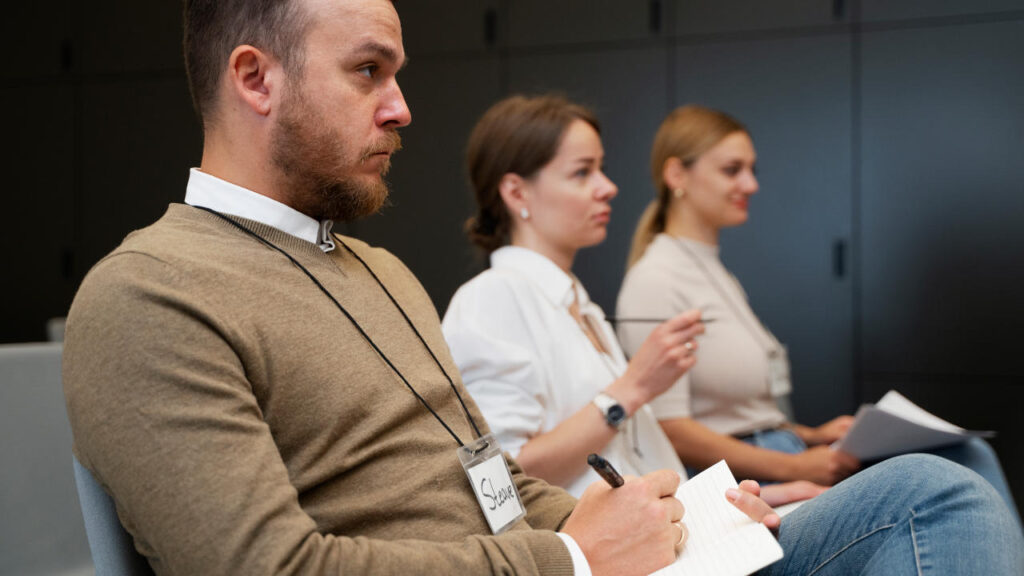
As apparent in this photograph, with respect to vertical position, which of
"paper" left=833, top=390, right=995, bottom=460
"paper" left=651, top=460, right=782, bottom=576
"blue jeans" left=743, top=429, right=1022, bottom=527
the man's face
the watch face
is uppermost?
the man's face

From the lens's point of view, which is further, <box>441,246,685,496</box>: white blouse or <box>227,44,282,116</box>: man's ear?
<box>441,246,685,496</box>: white blouse

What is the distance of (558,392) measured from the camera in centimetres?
182

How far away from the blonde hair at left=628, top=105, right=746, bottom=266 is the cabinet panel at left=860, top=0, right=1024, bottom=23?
1.51m

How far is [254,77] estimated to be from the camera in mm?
1112

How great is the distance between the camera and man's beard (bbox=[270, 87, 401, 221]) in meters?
1.11

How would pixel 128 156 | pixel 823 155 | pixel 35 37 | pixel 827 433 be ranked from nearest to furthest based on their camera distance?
1. pixel 827 433
2. pixel 823 155
3. pixel 128 156
4. pixel 35 37

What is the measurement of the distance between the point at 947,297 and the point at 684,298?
75.7 inches

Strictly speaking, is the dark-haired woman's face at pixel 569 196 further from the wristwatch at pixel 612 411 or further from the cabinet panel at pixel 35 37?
the cabinet panel at pixel 35 37

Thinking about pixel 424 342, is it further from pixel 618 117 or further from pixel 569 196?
pixel 618 117

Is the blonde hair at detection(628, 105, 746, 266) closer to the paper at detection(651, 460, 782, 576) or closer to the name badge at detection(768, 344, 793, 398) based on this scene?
the name badge at detection(768, 344, 793, 398)

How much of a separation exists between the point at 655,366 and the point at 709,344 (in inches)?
24.8

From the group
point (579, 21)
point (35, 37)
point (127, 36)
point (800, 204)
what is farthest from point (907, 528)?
A: point (35, 37)

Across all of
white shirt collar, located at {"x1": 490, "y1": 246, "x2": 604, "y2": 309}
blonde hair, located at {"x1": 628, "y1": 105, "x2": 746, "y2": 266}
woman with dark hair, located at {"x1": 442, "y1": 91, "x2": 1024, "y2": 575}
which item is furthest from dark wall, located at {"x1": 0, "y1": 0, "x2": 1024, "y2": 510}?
white shirt collar, located at {"x1": 490, "y1": 246, "x2": 604, "y2": 309}

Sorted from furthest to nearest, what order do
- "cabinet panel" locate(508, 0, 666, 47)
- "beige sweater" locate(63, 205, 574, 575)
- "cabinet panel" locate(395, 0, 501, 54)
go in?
"cabinet panel" locate(395, 0, 501, 54)
"cabinet panel" locate(508, 0, 666, 47)
"beige sweater" locate(63, 205, 574, 575)
